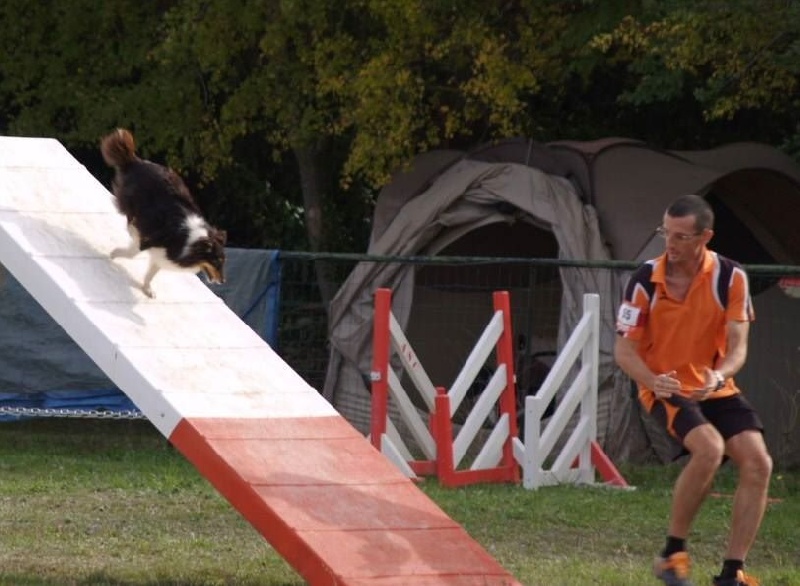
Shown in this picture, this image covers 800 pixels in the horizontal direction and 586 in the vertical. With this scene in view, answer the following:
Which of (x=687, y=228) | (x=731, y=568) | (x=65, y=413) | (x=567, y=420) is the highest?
(x=687, y=228)

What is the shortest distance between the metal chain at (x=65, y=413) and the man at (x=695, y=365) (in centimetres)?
668

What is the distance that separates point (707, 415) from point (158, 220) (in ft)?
10.4

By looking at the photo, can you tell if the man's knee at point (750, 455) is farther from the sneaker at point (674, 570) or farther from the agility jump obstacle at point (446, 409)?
the agility jump obstacle at point (446, 409)

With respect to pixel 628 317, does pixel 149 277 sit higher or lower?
lower

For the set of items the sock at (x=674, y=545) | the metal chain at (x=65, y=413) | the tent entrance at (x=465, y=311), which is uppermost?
the sock at (x=674, y=545)

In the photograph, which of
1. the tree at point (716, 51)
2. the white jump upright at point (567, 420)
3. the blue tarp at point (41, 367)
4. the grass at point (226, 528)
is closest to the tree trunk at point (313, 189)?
the tree at point (716, 51)

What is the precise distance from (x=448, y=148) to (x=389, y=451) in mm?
5790

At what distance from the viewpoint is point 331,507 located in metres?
6.64

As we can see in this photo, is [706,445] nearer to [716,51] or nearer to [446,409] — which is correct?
[446,409]

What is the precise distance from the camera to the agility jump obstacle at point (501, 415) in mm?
10750

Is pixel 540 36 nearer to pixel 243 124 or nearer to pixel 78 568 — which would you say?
pixel 243 124

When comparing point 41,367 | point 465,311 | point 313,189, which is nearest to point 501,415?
point 465,311

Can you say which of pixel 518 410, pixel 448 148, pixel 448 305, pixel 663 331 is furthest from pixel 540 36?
pixel 663 331

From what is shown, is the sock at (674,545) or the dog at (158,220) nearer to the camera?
A: the sock at (674,545)
